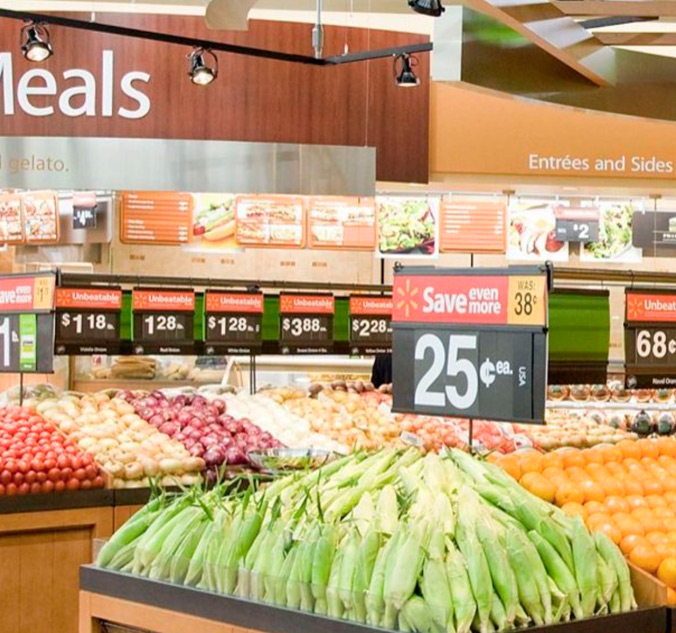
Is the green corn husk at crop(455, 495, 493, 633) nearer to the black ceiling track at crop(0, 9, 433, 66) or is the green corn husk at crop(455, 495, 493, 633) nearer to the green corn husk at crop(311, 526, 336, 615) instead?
the green corn husk at crop(311, 526, 336, 615)

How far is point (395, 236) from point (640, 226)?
7.17 feet

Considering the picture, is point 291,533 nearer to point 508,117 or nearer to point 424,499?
point 424,499

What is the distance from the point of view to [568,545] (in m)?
3.57

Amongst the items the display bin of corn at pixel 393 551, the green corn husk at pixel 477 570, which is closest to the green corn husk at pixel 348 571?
the display bin of corn at pixel 393 551

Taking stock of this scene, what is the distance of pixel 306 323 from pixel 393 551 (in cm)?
503

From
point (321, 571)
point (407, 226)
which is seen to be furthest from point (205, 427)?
point (407, 226)

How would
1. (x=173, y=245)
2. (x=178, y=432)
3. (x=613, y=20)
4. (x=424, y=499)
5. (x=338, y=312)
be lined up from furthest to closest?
(x=173, y=245) < (x=338, y=312) < (x=178, y=432) < (x=424, y=499) < (x=613, y=20)

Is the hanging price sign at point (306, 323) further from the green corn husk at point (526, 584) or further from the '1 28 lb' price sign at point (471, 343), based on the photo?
the green corn husk at point (526, 584)

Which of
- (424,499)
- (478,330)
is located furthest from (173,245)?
(424,499)

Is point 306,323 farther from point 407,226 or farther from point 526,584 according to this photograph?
point 526,584

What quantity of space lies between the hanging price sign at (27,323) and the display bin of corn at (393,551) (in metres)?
2.91

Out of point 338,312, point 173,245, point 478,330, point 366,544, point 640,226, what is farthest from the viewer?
point 640,226

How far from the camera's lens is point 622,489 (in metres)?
4.37

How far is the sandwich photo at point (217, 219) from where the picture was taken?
34.6ft
